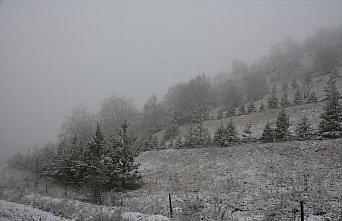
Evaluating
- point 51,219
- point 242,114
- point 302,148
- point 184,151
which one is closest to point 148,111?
point 242,114

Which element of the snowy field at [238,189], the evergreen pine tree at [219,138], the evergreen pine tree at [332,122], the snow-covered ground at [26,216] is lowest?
the snow-covered ground at [26,216]

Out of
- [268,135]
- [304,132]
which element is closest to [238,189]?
[268,135]

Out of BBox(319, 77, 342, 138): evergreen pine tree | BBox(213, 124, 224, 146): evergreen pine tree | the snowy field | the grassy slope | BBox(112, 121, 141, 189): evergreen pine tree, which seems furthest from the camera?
Result: BBox(213, 124, 224, 146): evergreen pine tree

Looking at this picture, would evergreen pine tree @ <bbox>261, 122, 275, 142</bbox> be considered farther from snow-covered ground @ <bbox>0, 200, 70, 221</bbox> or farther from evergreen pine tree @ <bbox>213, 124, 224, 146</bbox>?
snow-covered ground @ <bbox>0, 200, 70, 221</bbox>

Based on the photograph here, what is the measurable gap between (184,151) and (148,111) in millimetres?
30151

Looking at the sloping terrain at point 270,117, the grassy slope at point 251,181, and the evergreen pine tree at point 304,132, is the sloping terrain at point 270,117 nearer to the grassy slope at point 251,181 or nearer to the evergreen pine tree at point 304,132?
the evergreen pine tree at point 304,132

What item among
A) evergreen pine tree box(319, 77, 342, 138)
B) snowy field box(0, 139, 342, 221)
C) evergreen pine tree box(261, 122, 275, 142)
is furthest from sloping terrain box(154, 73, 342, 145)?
snowy field box(0, 139, 342, 221)

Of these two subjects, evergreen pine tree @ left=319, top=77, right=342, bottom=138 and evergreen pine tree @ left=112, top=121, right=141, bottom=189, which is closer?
evergreen pine tree @ left=112, top=121, right=141, bottom=189

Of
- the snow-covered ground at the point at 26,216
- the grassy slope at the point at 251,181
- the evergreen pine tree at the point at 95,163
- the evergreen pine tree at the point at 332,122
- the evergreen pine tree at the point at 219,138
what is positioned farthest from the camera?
the evergreen pine tree at the point at 219,138

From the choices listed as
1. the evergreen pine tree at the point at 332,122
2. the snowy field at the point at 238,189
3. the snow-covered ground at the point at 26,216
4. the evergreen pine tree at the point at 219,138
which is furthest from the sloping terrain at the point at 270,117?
the snow-covered ground at the point at 26,216

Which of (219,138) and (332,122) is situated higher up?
(332,122)

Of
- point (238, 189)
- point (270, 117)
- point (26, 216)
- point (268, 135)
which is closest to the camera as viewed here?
point (26, 216)

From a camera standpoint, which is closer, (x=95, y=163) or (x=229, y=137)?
(x=95, y=163)

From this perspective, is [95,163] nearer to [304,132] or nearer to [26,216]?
[26,216]
